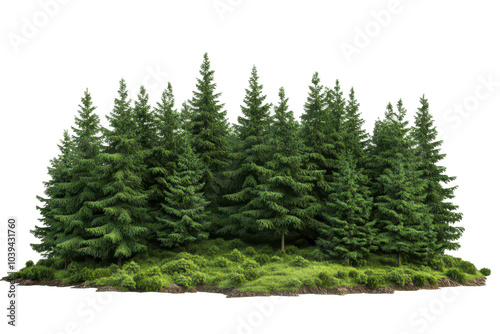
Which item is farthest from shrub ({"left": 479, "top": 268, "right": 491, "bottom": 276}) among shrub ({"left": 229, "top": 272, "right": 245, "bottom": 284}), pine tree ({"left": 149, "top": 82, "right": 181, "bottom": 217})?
pine tree ({"left": 149, "top": 82, "right": 181, "bottom": 217})

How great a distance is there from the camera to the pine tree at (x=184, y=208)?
30031mm

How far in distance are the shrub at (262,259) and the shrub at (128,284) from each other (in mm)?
9313

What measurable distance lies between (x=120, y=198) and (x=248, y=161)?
11127 mm

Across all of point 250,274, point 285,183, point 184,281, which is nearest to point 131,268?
point 184,281

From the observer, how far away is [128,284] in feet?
77.6

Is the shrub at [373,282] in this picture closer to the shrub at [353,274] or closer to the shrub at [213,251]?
the shrub at [353,274]

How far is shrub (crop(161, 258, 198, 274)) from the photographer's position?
25736 millimetres

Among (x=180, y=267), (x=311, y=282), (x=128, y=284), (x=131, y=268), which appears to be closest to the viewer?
(x=311, y=282)

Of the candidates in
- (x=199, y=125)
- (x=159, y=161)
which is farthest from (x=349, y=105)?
(x=159, y=161)

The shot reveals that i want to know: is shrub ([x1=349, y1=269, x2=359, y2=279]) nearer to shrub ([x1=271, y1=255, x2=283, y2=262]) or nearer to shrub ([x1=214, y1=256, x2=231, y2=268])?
shrub ([x1=271, y1=255, x2=283, y2=262])

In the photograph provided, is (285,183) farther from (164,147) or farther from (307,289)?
(164,147)

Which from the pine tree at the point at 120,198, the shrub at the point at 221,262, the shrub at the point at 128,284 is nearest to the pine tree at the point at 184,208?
the pine tree at the point at 120,198

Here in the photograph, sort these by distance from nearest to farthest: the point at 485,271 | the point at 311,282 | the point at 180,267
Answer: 1. the point at 311,282
2. the point at 180,267
3. the point at 485,271

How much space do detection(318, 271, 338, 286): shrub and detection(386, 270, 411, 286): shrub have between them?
424 cm
